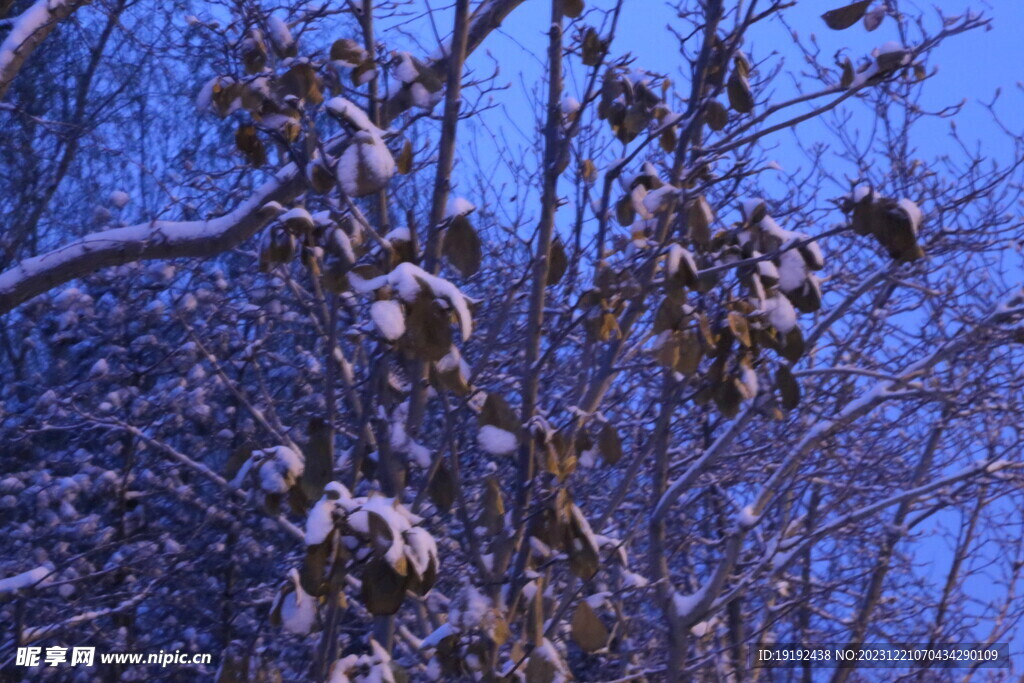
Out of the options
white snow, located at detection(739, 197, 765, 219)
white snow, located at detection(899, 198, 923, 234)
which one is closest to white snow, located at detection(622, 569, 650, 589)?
white snow, located at detection(739, 197, 765, 219)

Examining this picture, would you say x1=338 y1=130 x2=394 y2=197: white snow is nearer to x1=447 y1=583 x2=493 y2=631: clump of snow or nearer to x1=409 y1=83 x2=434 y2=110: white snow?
x1=409 y1=83 x2=434 y2=110: white snow

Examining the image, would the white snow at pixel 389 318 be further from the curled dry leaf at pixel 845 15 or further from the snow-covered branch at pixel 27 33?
the snow-covered branch at pixel 27 33

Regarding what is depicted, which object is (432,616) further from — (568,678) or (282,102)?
(282,102)

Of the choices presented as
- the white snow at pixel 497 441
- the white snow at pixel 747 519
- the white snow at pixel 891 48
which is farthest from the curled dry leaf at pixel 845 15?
the white snow at pixel 747 519

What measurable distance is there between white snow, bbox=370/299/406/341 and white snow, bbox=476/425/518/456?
0.40m

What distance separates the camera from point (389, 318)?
6.24 feet

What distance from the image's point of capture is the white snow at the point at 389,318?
1.88 metres

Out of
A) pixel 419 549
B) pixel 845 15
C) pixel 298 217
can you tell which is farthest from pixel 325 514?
pixel 845 15

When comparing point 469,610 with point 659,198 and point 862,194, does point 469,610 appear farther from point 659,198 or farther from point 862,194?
point 862,194

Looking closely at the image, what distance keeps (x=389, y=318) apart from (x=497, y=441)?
47cm

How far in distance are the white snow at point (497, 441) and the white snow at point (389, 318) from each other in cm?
40

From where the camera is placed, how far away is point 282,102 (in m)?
2.38

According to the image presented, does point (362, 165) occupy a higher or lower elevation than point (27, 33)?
lower

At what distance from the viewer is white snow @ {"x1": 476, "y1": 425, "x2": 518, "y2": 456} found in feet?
7.27
